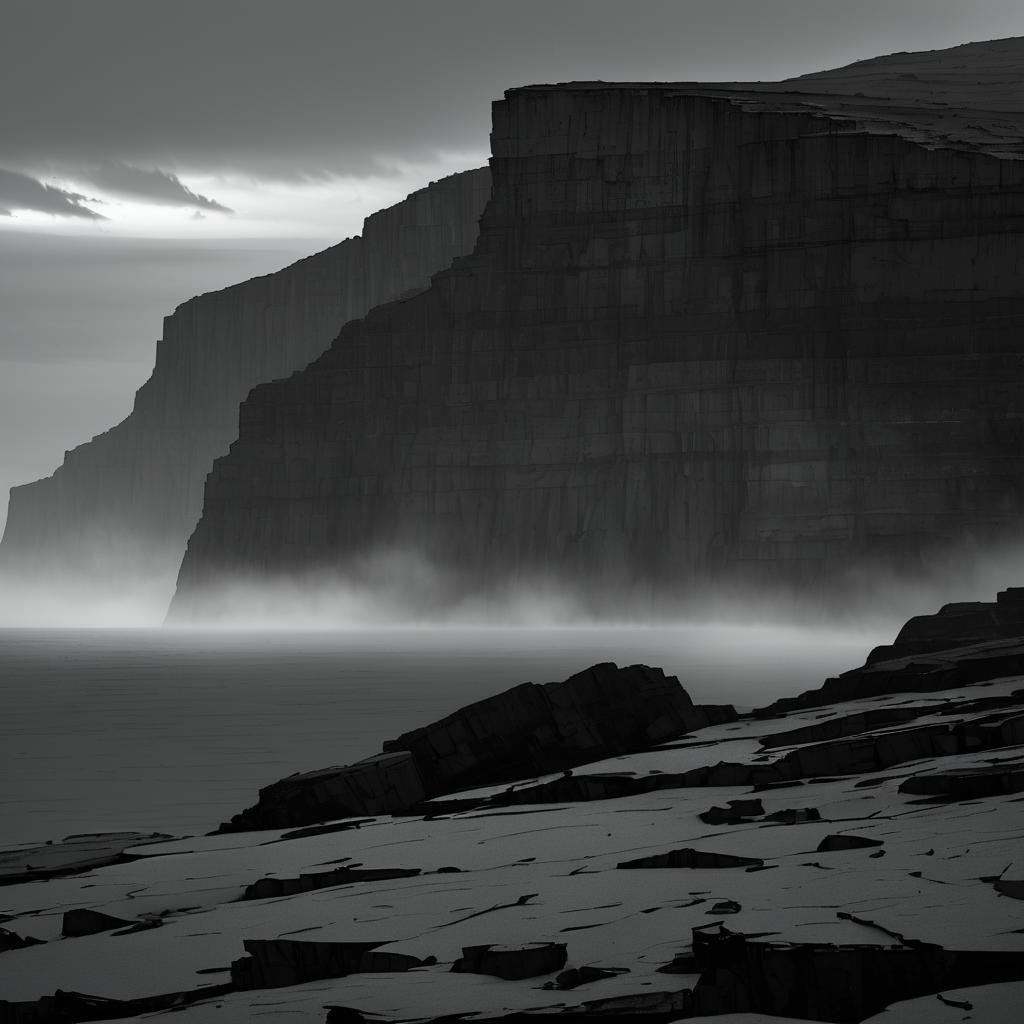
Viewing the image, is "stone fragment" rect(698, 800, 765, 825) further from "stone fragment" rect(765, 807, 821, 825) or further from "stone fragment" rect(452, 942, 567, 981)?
"stone fragment" rect(452, 942, 567, 981)

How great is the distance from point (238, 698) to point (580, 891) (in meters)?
32.5

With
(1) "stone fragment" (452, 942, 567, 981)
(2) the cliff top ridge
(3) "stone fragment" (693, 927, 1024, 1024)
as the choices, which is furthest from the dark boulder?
(2) the cliff top ridge

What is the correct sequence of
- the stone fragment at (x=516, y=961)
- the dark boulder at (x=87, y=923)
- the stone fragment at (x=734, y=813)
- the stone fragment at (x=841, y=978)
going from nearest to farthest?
the stone fragment at (x=841, y=978)
the stone fragment at (x=516, y=961)
the dark boulder at (x=87, y=923)
the stone fragment at (x=734, y=813)

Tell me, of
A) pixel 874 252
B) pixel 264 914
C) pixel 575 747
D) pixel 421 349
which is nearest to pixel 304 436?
pixel 421 349

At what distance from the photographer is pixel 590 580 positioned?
10906cm

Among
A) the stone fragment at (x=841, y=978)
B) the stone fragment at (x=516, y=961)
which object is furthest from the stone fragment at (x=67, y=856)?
the stone fragment at (x=841, y=978)

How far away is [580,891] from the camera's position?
11.3 metres

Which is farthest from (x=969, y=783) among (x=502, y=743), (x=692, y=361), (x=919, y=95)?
(x=919, y=95)

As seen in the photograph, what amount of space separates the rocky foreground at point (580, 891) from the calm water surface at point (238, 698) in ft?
10.6

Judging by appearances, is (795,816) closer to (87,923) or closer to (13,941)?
(87,923)

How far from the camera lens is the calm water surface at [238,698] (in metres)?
21.7

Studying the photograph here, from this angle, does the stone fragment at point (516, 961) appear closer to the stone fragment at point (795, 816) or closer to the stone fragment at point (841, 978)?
the stone fragment at point (841, 978)

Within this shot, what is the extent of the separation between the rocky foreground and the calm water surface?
324 centimetres

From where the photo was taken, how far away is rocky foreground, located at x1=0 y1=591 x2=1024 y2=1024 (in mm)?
8516
